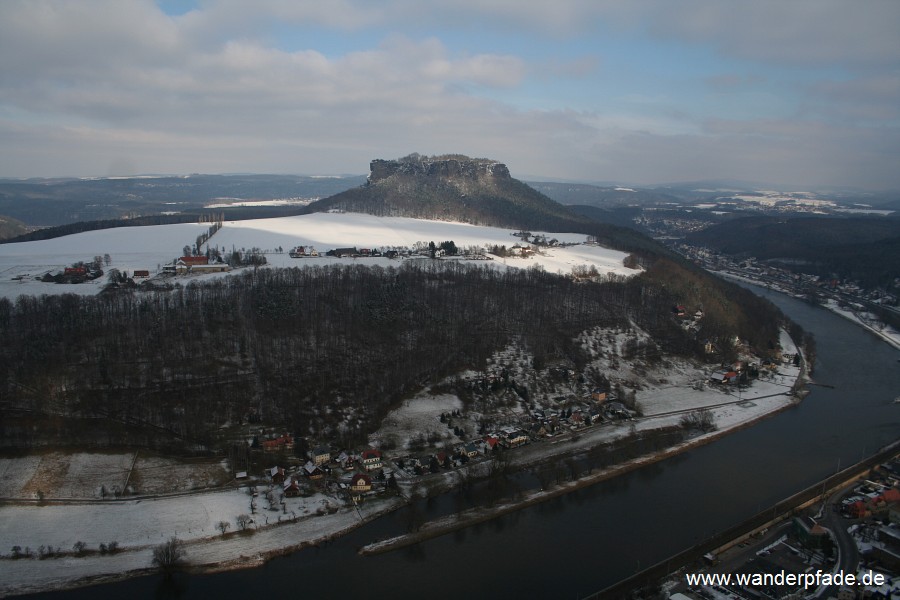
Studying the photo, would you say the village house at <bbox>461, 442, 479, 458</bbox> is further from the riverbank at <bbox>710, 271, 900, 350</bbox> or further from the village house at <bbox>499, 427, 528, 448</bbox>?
the riverbank at <bbox>710, 271, 900, 350</bbox>

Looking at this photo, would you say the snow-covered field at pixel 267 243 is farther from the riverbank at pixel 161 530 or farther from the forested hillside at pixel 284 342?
the riverbank at pixel 161 530

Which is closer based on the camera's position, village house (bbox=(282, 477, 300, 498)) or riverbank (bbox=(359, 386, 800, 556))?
riverbank (bbox=(359, 386, 800, 556))

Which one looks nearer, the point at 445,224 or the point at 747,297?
the point at 747,297

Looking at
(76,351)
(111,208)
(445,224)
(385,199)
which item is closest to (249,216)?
(385,199)

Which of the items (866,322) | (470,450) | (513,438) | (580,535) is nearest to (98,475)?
(470,450)

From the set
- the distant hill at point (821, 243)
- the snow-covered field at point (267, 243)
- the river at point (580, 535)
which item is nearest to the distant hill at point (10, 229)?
the snow-covered field at point (267, 243)

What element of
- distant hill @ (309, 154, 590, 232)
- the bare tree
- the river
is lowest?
the river

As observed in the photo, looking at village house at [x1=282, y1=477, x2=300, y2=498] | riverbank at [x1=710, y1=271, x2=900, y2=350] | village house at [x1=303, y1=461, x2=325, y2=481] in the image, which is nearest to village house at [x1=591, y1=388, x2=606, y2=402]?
village house at [x1=303, y1=461, x2=325, y2=481]

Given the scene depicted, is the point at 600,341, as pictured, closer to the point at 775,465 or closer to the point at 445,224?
the point at 775,465

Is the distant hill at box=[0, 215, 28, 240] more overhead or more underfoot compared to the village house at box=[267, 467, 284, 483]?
more overhead
